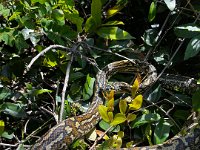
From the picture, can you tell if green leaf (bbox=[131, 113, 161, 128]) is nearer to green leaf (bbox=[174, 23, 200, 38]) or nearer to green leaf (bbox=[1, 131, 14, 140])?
green leaf (bbox=[174, 23, 200, 38])

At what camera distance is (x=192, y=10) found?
380 cm

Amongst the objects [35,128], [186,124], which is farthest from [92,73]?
[186,124]

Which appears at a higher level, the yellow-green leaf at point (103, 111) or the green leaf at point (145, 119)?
the yellow-green leaf at point (103, 111)

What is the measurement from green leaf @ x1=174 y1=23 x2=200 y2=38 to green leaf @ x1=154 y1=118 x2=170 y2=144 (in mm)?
696

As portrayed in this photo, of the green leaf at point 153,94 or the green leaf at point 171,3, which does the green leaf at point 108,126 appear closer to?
the green leaf at point 153,94

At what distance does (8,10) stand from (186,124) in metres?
1.63

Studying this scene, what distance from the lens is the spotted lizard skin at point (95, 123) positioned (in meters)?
3.38

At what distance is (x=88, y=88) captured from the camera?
3.86m

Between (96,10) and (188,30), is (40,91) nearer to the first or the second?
(96,10)

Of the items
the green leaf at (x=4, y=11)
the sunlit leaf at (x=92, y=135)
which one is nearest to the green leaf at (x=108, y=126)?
the sunlit leaf at (x=92, y=135)

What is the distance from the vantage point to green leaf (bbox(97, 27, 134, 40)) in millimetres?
3670

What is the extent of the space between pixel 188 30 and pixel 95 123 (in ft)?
3.30

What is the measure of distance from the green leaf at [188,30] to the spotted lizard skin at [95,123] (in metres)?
0.46

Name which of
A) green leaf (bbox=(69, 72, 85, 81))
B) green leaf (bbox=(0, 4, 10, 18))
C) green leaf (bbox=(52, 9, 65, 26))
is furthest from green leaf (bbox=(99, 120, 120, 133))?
green leaf (bbox=(0, 4, 10, 18))
